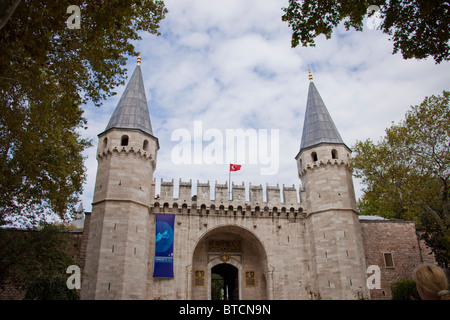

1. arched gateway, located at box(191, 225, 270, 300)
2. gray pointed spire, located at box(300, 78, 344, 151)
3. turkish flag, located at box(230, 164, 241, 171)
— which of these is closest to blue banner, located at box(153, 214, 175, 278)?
arched gateway, located at box(191, 225, 270, 300)

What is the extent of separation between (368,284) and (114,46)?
19.0 metres

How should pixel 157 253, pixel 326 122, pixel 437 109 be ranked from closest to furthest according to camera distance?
pixel 437 109 < pixel 157 253 < pixel 326 122

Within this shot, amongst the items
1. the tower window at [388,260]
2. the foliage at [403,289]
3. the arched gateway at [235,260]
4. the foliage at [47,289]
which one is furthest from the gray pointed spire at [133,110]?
the foliage at [403,289]

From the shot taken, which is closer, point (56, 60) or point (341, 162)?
point (56, 60)

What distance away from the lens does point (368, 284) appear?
20.2 meters

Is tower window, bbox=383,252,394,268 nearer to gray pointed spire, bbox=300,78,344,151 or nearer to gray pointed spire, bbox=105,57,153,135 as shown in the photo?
gray pointed spire, bbox=300,78,344,151

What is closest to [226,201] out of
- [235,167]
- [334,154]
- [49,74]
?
[235,167]

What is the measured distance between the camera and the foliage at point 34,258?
15211 mm

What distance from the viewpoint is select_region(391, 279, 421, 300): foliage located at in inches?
762

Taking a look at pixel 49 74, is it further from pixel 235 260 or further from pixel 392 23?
pixel 235 260

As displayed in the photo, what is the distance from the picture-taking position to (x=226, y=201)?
2192 centimetres

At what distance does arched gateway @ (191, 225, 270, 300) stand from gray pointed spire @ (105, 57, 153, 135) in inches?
336
